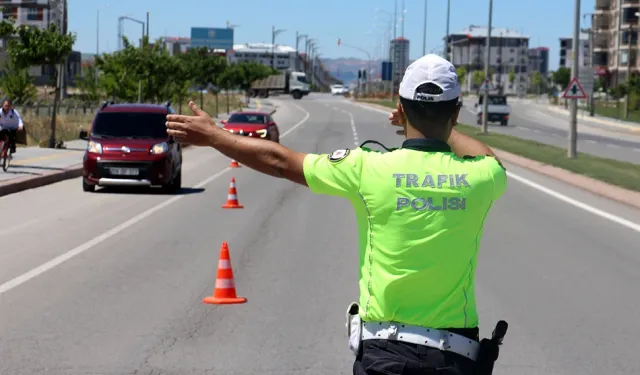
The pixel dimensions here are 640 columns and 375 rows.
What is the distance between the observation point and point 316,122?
75625 mm

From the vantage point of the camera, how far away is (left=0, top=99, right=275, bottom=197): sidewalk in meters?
23.7

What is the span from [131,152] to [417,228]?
20.0 meters

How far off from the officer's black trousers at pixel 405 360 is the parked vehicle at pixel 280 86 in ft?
459

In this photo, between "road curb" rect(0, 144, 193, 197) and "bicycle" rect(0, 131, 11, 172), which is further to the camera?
"bicycle" rect(0, 131, 11, 172)

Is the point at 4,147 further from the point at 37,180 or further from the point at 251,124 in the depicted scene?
the point at 251,124

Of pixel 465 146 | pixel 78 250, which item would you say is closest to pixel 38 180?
pixel 78 250

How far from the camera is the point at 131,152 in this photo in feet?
76.3

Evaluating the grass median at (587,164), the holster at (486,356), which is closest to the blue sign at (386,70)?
the grass median at (587,164)

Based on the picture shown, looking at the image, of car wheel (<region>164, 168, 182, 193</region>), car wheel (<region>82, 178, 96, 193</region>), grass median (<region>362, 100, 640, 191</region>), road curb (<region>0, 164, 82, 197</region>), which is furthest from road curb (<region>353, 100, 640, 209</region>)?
road curb (<region>0, 164, 82, 197</region>)

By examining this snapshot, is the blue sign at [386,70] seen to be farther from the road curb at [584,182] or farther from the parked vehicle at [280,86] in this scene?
the road curb at [584,182]

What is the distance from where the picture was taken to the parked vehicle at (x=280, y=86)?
473 feet

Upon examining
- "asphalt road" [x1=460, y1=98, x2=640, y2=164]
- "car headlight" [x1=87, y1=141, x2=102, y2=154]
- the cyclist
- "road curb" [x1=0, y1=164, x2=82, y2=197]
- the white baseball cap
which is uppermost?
the white baseball cap

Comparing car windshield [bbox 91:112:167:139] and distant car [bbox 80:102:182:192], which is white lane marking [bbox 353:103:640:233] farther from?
car windshield [bbox 91:112:167:139]

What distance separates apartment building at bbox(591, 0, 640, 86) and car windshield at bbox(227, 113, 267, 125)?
111m
